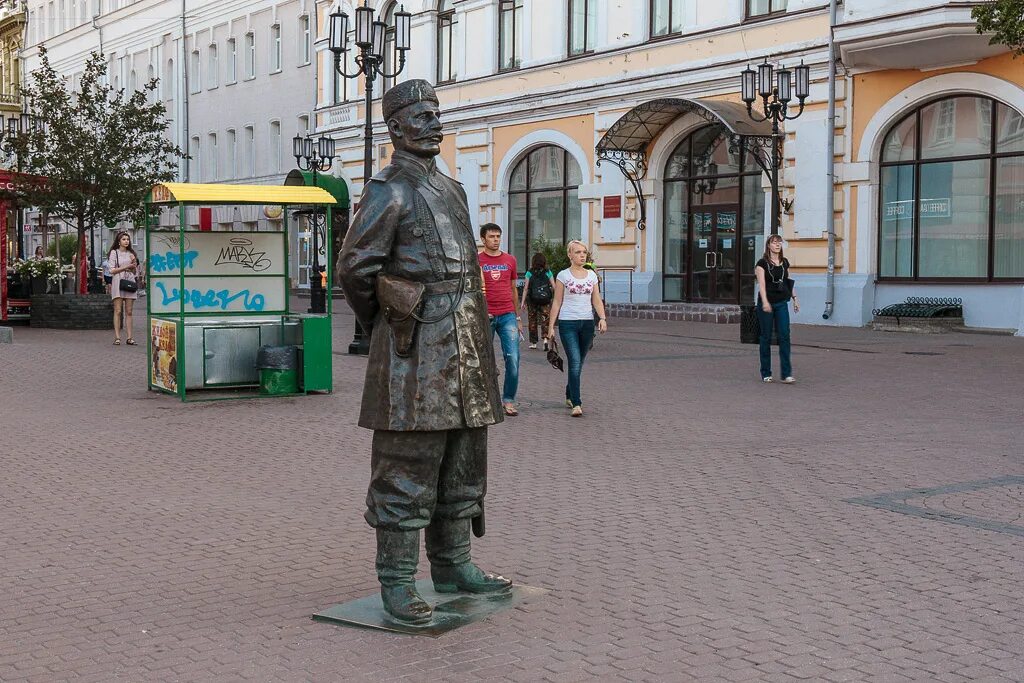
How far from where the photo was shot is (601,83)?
31.1m

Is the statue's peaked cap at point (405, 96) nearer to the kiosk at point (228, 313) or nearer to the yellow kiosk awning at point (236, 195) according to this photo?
the yellow kiosk awning at point (236, 195)

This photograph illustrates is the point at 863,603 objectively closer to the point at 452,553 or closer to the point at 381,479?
the point at 452,553

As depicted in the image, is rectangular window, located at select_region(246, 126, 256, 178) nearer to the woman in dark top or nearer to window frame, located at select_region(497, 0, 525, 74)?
window frame, located at select_region(497, 0, 525, 74)

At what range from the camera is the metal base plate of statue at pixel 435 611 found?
17.1ft

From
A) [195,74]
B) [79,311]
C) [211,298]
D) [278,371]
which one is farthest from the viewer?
[195,74]

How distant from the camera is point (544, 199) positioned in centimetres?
3397

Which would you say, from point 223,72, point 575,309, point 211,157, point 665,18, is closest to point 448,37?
point 665,18

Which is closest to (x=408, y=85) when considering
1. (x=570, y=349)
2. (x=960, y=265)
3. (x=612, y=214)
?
(x=570, y=349)

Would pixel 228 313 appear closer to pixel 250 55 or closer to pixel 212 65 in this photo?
pixel 250 55

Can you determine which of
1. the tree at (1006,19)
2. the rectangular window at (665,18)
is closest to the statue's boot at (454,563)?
the tree at (1006,19)

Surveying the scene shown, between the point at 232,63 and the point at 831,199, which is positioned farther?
the point at 232,63

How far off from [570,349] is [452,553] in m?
6.98

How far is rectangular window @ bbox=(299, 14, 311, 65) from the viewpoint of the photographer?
45.6 meters

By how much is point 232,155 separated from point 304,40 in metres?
7.62
